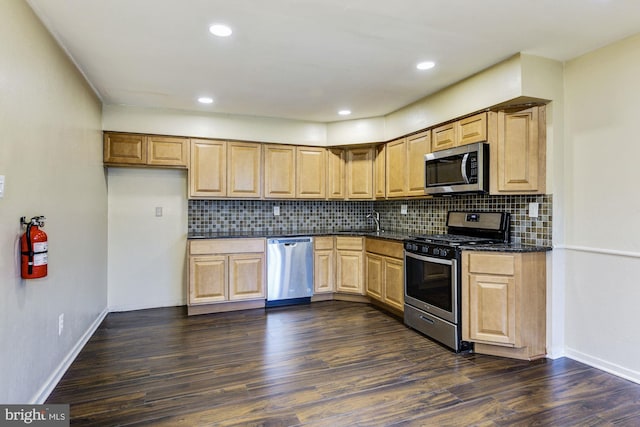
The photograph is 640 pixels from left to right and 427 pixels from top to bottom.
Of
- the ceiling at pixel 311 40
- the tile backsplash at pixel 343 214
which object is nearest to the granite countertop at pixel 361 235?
the tile backsplash at pixel 343 214

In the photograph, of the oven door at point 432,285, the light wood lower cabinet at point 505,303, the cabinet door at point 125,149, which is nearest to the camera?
the light wood lower cabinet at point 505,303

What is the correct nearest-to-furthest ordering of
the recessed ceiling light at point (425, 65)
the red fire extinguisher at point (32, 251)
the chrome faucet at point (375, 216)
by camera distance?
the red fire extinguisher at point (32, 251)
the recessed ceiling light at point (425, 65)
the chrome faucet at point (375, 216)

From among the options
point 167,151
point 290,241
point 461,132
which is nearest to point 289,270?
point 290,241

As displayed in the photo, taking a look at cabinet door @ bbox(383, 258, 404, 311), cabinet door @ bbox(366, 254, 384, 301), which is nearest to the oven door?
cabinet door @ bbox(383, 258, 404, 311)

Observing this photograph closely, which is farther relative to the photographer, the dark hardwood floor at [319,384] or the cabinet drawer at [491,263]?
the cabinet drawer at [491,263]

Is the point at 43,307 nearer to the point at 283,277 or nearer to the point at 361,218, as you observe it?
the point at 283,277

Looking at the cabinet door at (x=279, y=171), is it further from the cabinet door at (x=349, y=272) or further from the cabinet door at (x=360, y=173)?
the cabinet door at (x=349, y=272)

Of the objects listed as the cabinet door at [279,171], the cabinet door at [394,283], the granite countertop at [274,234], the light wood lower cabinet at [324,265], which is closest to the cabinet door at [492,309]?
the cabinet door at [394,283]

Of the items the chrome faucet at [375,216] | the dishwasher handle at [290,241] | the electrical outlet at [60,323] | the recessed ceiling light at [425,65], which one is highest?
the recessed ceiling light at [425,65]

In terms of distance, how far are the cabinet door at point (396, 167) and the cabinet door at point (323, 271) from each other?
3.67ft

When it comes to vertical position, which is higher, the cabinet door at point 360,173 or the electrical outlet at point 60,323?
the cabinet door at point 360,173

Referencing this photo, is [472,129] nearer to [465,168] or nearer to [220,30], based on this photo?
[465,168]

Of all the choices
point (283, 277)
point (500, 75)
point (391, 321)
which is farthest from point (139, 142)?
point (500, 75)

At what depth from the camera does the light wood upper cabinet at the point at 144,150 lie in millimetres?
3965
